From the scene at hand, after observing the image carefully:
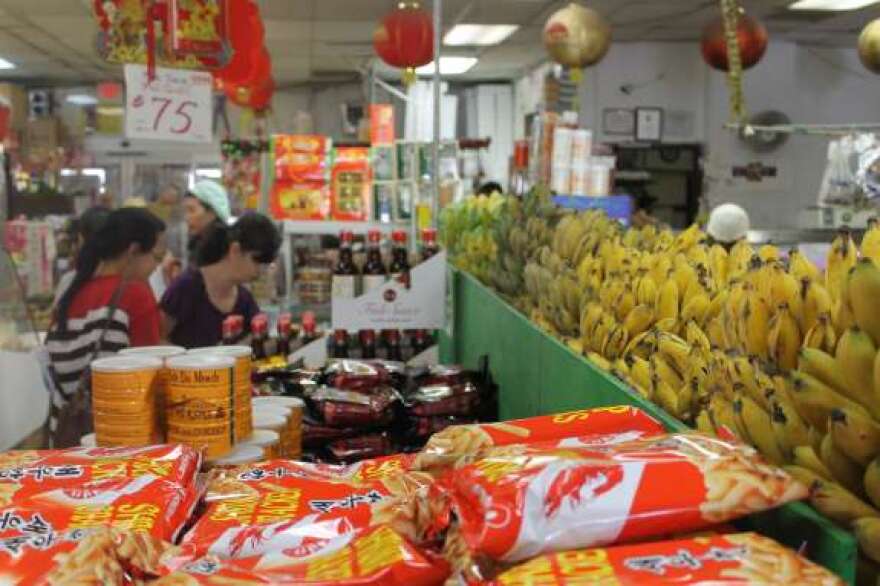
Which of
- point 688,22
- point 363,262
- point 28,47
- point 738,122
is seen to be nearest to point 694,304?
point 363,262

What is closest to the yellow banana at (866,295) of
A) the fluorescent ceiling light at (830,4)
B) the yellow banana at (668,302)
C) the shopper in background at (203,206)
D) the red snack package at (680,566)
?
the red snack package at (680,566)

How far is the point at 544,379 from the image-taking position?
226cm

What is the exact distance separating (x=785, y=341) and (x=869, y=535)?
1.07 ft

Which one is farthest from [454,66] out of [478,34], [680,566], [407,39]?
[680,566]

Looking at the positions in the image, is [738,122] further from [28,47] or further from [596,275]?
[28,47]

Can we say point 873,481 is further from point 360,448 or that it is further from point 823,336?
point 360,448

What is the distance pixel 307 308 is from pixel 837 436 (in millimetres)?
4988

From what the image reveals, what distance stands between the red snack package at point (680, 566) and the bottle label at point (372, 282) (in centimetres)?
275

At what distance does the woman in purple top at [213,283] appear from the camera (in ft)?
15.0

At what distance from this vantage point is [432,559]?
99 cm

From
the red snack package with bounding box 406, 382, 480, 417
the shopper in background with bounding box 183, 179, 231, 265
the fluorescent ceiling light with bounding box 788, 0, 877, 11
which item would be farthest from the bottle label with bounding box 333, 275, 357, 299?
the fluorescent ceiling light with bounding box 788, 0, 877, 11

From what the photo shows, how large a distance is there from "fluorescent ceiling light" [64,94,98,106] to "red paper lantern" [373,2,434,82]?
11.3m

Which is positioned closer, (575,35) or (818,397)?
(818,397)

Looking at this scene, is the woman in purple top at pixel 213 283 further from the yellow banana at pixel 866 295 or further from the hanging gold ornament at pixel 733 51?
the yellow banana at pixel 866 295
